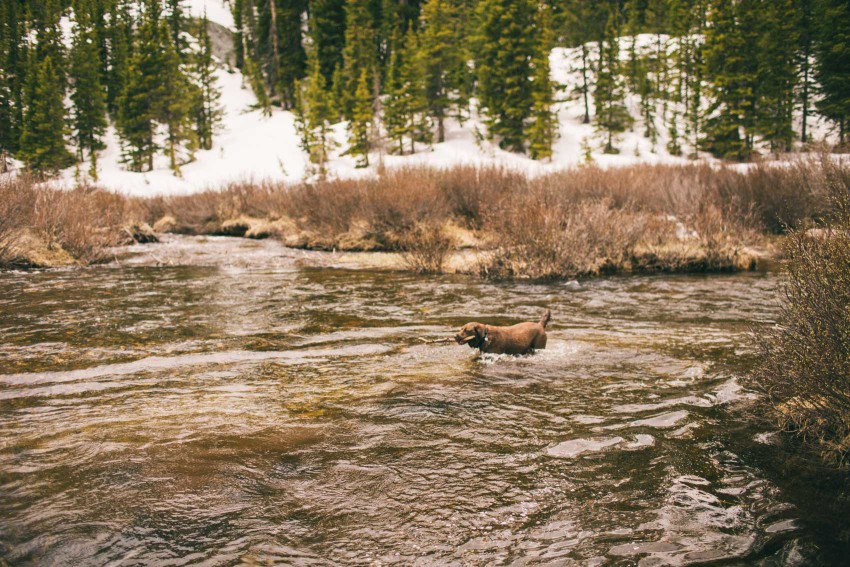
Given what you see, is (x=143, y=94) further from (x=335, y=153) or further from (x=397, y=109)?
(x=397, y=109)

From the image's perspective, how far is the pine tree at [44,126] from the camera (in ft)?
144

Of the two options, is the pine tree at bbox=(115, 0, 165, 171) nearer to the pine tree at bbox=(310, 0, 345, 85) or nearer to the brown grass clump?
the pine tree at bbox=(310, 0, 345, 85)

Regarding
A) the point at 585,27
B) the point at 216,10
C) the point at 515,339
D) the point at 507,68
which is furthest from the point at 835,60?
the point at 216,10

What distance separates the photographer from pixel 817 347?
3.55 m

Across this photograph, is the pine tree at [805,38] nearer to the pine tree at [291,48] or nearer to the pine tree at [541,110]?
the pine tree at [541,110]

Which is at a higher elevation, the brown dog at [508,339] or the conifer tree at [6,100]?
the conifer tree at [6,100]

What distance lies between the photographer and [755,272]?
12531 mm

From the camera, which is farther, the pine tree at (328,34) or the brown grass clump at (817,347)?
the pine tree at (328,34)

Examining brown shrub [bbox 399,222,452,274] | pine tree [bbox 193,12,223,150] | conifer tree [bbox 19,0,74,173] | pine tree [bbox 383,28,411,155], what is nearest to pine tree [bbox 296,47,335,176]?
pine tree [bbox 383,28,411,155]

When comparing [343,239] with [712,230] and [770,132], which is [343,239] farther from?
[770,132]

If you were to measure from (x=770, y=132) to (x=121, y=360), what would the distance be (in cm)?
4071

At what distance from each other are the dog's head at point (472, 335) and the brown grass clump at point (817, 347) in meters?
2.61

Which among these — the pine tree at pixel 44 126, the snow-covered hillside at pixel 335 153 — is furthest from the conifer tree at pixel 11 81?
the snow-covered hillside at pixel 335 153

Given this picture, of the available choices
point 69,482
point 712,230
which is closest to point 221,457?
point 69,482
